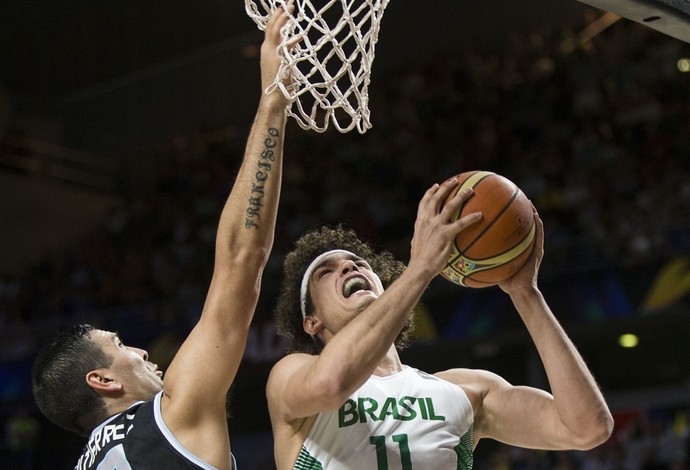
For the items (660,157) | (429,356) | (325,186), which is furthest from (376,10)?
(325,186)

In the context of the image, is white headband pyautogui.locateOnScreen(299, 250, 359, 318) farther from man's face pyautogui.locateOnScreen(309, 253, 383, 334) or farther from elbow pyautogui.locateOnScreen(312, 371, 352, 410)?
elbow pyautogui.locateOnScreen(312, 371, 352, 410)

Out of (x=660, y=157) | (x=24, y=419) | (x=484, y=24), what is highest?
(x=484, y=24)

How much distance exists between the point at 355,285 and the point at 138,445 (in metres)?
1.02

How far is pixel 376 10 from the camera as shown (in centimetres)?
341

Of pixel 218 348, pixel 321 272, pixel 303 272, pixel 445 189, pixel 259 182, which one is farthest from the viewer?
pixel 303 272

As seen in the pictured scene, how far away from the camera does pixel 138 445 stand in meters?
2.74

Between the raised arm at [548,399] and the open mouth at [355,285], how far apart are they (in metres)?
0.45

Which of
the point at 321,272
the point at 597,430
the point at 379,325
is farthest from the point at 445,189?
the point at 597,430

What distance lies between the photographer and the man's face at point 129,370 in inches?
122

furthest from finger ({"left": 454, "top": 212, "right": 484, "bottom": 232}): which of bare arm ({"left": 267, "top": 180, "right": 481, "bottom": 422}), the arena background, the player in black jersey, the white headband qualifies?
the arena background

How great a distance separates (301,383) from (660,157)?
8007 mm

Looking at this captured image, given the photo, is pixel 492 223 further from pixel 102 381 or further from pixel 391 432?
pixel 102 381

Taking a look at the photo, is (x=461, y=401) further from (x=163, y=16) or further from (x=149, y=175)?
(x=149, y=175)

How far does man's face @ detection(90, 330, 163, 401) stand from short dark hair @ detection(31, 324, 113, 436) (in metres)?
0.03
